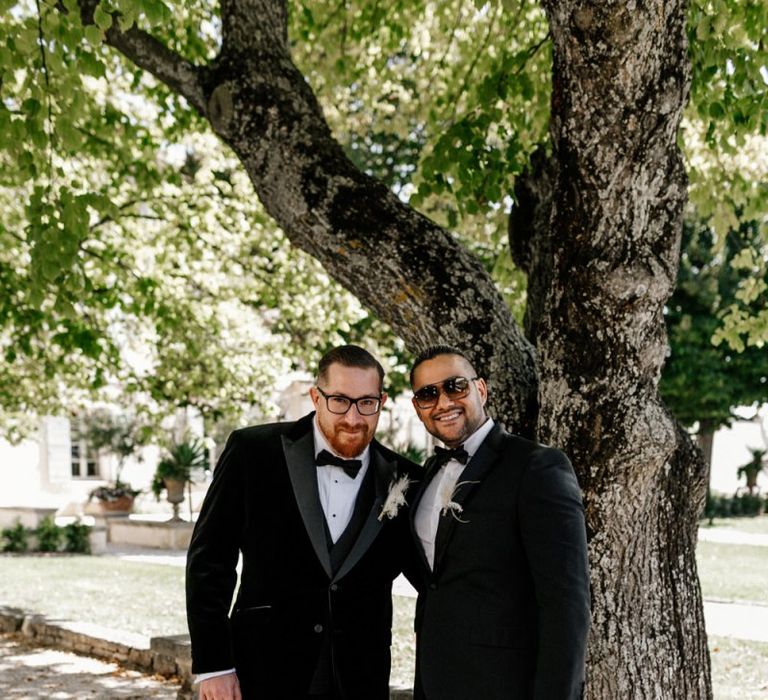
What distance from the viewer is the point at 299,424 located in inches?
160

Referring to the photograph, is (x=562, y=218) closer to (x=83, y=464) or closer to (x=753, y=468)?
(x=753, y=468)

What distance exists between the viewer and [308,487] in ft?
12.8

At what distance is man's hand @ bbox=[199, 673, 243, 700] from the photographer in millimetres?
3895

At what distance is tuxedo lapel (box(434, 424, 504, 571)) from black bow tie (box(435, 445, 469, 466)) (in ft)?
0.10

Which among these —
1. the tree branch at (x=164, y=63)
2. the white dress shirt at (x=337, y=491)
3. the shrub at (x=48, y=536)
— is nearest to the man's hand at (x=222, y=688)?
the white dress shirt at (x=337, y=491)

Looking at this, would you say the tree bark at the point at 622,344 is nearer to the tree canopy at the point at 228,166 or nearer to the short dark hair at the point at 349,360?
the short dark hair at the point at 349,360

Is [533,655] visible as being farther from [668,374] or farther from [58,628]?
[668,374]

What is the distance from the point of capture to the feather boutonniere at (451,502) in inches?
133

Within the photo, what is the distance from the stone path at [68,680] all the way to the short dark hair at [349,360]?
17.7ft

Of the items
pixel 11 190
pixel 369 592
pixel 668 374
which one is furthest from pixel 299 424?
pixel 668 374

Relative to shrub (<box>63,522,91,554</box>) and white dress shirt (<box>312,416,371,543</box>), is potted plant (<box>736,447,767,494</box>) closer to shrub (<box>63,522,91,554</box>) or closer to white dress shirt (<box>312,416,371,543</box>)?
shrub (<box>63,522,91,554</box>)

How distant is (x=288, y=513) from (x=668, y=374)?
29.2 m

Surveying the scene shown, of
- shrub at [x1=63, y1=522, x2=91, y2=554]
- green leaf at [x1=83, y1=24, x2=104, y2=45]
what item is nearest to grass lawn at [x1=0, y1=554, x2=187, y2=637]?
shrub at [x1=63, y1=522, x2=91, y2=554]

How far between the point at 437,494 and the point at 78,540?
1800 centimetres
